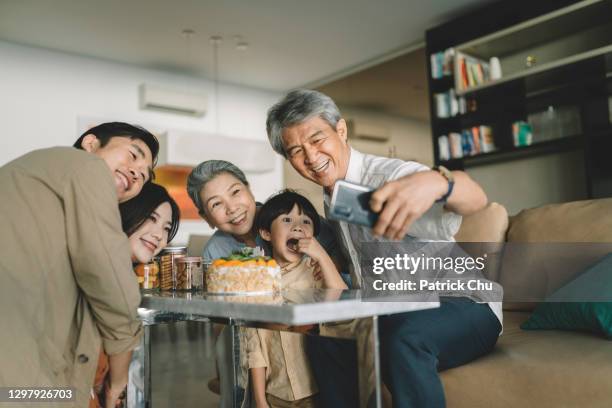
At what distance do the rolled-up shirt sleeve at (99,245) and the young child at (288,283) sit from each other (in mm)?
374

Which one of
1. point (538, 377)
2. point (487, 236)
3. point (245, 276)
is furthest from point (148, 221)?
Answer: point (487, 236)

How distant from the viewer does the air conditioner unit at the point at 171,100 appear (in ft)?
18.4

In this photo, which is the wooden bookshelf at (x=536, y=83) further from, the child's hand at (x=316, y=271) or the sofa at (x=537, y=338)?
the child's hand at (x=316, y=271)

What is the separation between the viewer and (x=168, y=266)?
1.66m

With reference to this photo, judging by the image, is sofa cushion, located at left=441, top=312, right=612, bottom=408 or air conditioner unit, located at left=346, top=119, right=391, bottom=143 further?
air conditioner unit, located at left=346, top=119, right=391, bottom=143

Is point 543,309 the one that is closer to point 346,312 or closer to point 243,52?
point 346,312

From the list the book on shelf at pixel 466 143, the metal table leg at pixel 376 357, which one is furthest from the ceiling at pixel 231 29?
the metal table leg at pixel 376 357

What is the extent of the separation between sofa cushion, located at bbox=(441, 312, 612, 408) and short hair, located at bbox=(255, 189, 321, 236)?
0.64 meters

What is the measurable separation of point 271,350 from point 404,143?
4.84m

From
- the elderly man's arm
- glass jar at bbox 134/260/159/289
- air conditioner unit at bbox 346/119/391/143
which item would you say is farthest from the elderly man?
air conditioner unit at bbox 346/119/391/143

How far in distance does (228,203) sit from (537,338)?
1.14m

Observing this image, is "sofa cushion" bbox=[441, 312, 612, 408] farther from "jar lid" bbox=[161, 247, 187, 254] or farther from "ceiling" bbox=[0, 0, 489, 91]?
"ceiling" bbox=[0, 0, 489, 91]

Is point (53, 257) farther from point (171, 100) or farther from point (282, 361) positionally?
point (171, 100)

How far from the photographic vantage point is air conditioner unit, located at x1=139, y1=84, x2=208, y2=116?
18.4 ft
